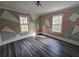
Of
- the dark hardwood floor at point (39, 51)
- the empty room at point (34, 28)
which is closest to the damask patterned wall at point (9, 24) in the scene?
the empty room at point (34, 28)

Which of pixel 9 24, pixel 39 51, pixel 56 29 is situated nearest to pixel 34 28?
pixel 56 29

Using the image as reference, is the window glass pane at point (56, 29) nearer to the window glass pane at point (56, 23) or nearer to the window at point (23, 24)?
the window glass pane at point (56, 23)

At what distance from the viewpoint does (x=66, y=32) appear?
450cm

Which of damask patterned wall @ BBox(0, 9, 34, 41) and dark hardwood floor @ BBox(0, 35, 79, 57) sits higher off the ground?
damask patterned wall @ BBox(0, 9, 34, 41)

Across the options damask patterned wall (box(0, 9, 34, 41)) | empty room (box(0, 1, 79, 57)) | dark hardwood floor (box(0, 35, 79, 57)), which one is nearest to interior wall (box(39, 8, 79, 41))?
empty room (box(0, 1, 79, 57))

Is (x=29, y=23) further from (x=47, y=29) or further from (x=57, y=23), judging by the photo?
(x=57, y=23)

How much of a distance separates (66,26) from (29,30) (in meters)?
3.37

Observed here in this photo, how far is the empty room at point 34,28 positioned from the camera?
307cm

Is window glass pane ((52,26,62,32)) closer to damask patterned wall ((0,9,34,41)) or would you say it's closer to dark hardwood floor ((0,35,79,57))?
dark hardwood floor ((0,35,79,57))

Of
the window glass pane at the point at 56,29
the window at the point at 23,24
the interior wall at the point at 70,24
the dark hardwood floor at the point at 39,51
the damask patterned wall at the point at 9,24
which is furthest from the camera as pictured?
the window at the point at 23,24

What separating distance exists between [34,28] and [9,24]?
9.46 feet

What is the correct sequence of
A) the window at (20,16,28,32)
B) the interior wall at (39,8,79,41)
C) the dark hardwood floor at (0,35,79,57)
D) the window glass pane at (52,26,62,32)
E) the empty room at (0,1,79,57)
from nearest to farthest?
1. the dark hardwood floor at (0,35,79,57)
2. the empty room at (0,1,79,57)
3. the interior wall at (39,8,79,41)
4. the window glass pane at (52,26,62,32)
5. the window at (20,16,28,32)

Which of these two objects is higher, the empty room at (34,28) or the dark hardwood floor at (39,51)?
the empty room at (34,28)

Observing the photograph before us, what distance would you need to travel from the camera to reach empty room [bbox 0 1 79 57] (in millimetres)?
3068
